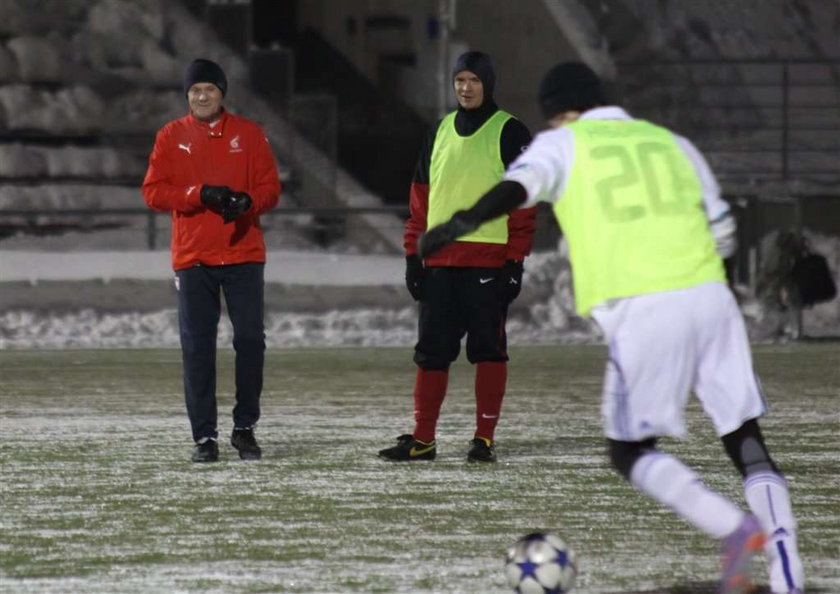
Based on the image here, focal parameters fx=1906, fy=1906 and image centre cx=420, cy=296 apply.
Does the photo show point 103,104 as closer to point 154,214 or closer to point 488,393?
point 154,214

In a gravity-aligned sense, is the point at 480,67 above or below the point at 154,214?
above

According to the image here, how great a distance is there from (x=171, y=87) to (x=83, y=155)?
4.90ft

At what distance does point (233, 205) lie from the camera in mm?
8203

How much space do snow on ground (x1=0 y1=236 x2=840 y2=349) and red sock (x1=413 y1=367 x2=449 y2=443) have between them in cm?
754

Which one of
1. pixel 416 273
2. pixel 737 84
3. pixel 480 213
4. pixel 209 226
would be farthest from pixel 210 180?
pixel 737 84

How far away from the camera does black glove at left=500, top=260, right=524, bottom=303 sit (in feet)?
27.7

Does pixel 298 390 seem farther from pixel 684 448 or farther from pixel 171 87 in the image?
pixel 171 87

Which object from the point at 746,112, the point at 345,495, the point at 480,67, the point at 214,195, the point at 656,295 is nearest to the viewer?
the point at 656,295

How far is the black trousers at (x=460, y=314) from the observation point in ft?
27.6

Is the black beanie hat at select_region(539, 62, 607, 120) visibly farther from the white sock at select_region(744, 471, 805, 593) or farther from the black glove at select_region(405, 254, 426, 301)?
the black glove at select_region(405, 254, 426, 301)

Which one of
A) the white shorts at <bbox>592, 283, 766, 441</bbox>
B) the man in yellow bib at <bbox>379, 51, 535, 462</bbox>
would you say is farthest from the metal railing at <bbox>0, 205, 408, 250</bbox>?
the white shorts at <bbox>592, 283, 766, 441</bbox>

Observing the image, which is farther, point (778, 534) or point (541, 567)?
point (541, 567)

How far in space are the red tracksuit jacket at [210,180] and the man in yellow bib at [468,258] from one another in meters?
0.69

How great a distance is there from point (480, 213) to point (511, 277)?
3.00m
